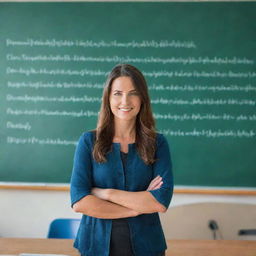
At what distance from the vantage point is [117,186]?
153cm

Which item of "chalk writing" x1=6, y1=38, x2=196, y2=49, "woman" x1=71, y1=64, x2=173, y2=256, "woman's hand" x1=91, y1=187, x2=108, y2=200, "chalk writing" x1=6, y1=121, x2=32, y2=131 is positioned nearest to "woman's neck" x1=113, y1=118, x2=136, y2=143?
"woman" x1=71, y1=64, x2=173, y2=256

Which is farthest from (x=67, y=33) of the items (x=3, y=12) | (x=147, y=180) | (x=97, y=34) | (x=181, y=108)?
(x=147, y=180)

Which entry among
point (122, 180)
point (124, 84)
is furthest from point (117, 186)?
point (124, 84)

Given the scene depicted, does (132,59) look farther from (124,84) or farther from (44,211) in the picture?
(44,211)

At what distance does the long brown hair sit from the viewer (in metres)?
1.53

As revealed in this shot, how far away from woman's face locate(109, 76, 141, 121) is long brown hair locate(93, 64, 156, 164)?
0.07 ft

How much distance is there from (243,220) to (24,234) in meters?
1.86

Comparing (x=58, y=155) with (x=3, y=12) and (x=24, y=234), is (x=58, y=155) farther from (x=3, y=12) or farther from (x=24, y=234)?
(x=3, y=12)

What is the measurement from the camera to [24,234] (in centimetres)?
299

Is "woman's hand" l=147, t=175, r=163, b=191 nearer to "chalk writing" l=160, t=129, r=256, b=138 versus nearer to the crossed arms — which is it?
the crossed arms

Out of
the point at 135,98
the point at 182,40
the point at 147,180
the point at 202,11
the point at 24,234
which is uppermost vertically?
the point at 202,11

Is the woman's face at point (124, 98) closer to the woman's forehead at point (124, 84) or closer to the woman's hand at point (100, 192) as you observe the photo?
the woman's forehead at point (124, 84)

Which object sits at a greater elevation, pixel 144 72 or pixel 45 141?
pixel 144 72

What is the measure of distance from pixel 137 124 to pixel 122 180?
0.29 metres
